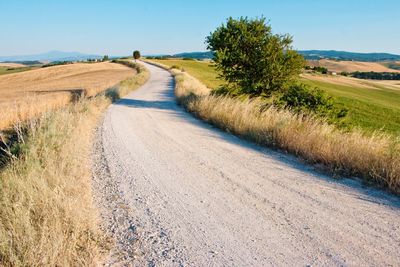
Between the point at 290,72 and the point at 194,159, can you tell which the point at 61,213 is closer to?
the point at 194,159

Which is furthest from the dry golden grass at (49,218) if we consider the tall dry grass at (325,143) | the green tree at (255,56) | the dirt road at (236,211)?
the green tree at (255,56)

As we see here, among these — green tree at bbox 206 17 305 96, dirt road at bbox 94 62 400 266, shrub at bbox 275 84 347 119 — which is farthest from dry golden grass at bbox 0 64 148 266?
green tree at bbox 206 17 305 96

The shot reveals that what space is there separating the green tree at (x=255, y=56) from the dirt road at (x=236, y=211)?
9086 millimetres

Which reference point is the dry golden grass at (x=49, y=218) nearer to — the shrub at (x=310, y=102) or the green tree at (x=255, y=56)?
the shrub at (x=310, y=102)

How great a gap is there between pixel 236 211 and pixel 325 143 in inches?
136

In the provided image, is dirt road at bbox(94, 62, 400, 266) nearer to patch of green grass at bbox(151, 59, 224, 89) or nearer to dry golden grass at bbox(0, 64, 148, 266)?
dry golden grass at bbox(0, 64, 148, 266)

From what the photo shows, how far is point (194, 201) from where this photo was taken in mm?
5348

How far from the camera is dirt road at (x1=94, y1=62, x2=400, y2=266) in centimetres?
383

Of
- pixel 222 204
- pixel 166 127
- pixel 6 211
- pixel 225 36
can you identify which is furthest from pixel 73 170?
pixel 225 36

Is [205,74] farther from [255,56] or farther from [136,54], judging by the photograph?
[136,54]

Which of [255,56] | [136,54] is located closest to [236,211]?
[255,56]

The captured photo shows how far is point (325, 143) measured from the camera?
753 centimetres

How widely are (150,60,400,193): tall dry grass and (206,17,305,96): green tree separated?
506 cm

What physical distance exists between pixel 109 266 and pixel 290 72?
15054 millimetres
